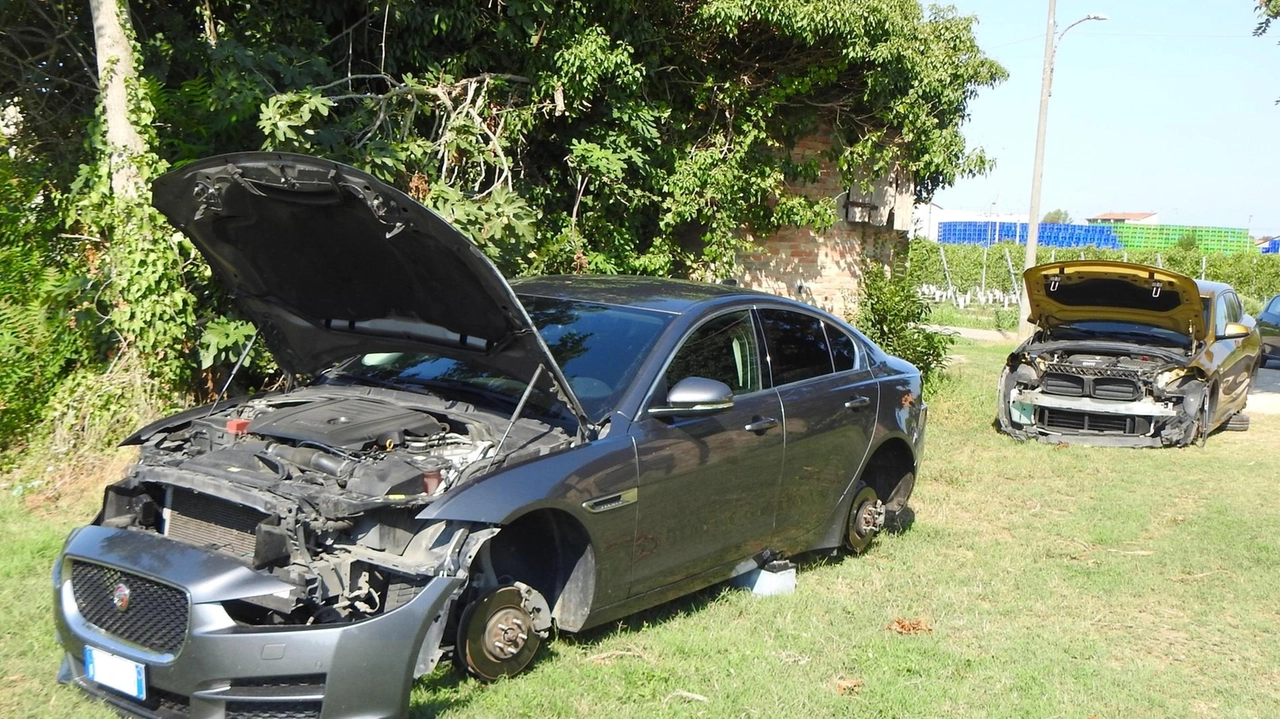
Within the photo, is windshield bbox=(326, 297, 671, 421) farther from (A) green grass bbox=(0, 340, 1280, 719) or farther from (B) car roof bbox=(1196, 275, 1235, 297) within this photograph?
(B) car roof bbox=(1196, 275, 1235, 297)

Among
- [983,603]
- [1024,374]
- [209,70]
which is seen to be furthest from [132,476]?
[1024,374]

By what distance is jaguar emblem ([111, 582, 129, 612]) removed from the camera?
3994 millimetres

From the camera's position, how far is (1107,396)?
441 inches

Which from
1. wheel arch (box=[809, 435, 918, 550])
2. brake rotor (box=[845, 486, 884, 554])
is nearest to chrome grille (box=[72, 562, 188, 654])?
brake rotor (box=[845, 486, 884, 554])

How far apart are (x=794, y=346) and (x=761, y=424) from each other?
29.6 inches

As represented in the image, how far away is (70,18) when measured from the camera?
9570 mm

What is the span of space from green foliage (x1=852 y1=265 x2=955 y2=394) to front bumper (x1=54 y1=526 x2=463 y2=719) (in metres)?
10.0

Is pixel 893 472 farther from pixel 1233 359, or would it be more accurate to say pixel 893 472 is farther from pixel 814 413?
pixel 1233 359

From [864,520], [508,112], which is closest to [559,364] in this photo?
[864,520]

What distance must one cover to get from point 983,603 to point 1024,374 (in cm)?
595

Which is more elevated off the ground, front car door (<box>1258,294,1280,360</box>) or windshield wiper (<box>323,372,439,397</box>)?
windshield wiper (<box>323,372,439,397</box>)

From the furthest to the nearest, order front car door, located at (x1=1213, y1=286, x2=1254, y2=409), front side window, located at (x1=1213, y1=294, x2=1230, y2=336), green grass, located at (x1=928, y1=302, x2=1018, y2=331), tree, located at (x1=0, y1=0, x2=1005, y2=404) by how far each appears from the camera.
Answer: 1. green grass, located at (x1=928, y1=302, x2=1018, y2=331)
2. front car door, located at (x1=1213, y1=286, x2=1254, y2=409)
3. front side window, located at (x1=1213, y1=294, x2=1230, y2=336)
4. tree, located at (x1=0, y1=0, x2=1005, y2=404)

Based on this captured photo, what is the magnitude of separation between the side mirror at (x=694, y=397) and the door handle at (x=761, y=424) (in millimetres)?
455

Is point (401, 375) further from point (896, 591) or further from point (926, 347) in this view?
point (926, 347)
